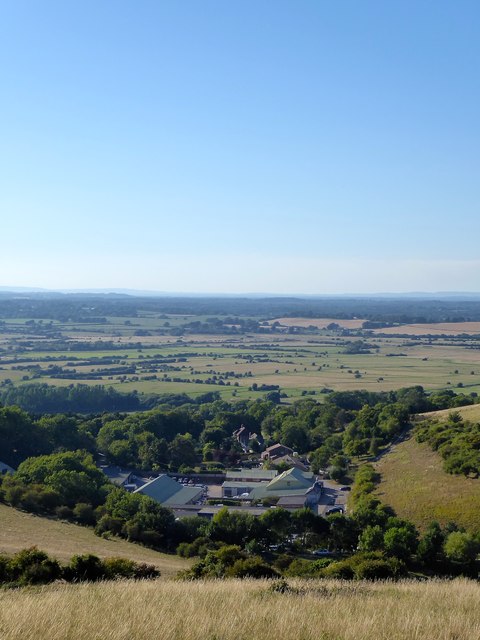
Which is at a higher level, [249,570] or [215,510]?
[249,570]

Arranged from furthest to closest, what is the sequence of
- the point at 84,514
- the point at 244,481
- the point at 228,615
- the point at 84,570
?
the point at 244,481
the point at 84,514
the point at 84,570
the point at 228,615

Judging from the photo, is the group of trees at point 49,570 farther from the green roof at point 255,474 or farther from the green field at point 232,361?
the green field at point 232,361

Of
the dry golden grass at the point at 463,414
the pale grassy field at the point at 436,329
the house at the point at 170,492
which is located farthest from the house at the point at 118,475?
the pale grassy field at the point at 436,329

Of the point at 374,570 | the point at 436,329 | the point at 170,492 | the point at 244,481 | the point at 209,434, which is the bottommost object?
the point at 244,481

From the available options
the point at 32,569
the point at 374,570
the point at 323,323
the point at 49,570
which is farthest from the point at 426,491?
the point at 323,323

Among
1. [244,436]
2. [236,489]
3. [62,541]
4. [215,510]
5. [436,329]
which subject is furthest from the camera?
[436,329]

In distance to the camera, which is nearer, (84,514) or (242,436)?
(84,514)

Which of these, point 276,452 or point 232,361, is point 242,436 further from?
point 232,361
